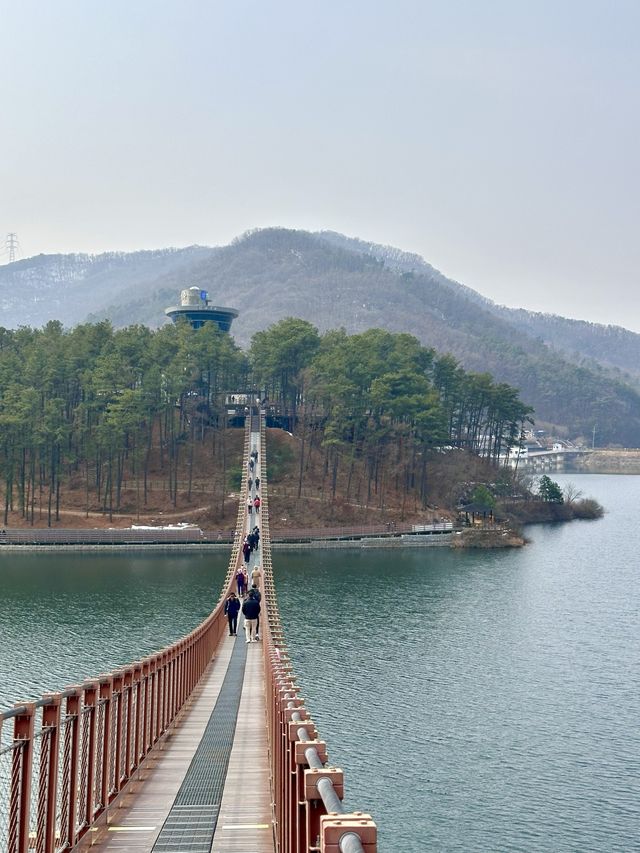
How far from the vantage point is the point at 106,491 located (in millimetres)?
65688

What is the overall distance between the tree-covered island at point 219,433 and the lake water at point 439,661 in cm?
883

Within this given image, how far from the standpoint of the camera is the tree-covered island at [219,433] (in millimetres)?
64188

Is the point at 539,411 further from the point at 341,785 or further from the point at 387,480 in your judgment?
the point at 341,785

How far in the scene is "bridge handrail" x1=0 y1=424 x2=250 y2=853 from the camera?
596 cm

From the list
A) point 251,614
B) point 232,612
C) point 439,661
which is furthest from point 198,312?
point 251,614

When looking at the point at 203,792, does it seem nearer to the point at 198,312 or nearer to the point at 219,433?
the point at 219,433

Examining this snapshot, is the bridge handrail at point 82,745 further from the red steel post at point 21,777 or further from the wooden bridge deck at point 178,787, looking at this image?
the wooden bridge deck at point 178,787

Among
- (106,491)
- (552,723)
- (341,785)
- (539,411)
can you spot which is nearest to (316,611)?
(552,723)

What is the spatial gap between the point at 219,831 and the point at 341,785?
414cm

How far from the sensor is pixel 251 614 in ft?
69.8

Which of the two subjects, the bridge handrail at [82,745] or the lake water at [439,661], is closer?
→ the bridge handrail at [82,745]

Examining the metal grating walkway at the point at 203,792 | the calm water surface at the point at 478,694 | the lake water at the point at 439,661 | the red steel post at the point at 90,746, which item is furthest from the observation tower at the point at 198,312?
the red steel post at the point at 90,746

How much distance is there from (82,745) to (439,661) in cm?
2561

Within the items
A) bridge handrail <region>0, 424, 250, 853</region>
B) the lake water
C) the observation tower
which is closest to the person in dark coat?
the lake water
